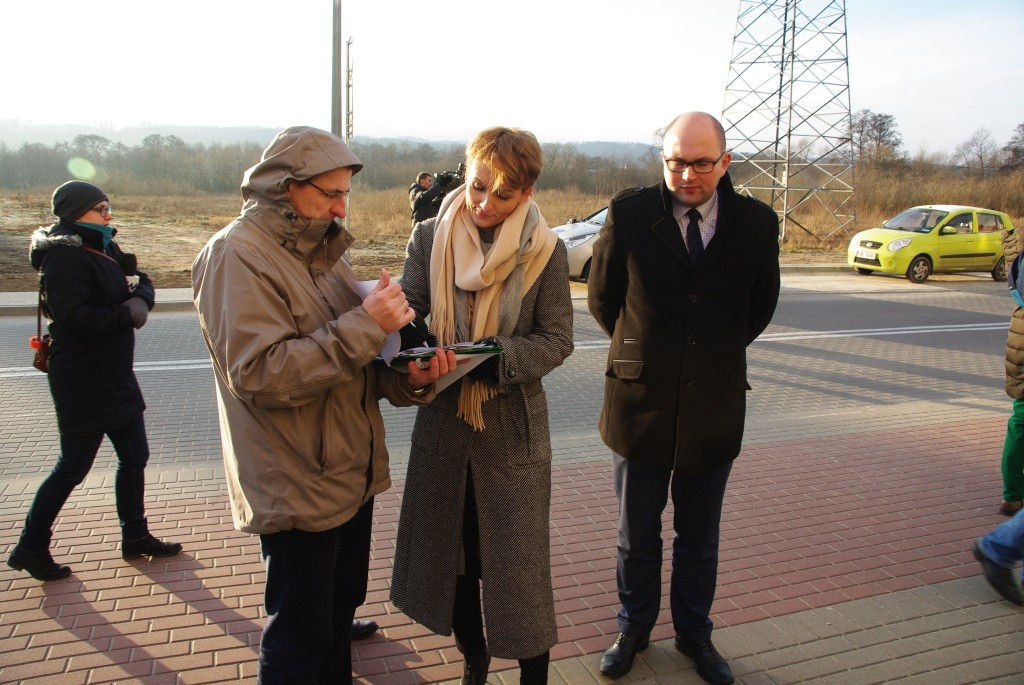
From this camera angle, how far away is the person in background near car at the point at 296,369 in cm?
218

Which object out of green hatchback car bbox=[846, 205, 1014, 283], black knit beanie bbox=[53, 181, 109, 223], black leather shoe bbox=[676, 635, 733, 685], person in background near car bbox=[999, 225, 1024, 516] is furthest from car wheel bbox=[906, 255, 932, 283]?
black knit beanie bbox=[53, 181, 109, 223]

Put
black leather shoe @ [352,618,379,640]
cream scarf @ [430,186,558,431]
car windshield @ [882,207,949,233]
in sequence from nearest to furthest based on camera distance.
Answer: cream scarf @ [430,186,558,431], black leather shoe @ [352,618,379,640], car windshield @ [882,207,949,233]

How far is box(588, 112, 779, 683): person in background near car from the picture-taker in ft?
10.1

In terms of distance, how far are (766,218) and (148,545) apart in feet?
10.8

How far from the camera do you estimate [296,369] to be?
219cm

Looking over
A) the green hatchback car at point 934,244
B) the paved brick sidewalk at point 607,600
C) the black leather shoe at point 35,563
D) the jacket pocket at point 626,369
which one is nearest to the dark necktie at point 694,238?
the jacket pocket at point 626,369

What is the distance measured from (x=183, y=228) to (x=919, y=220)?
2082cm

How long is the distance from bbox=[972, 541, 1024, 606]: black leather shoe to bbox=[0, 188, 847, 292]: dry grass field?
13558 mm

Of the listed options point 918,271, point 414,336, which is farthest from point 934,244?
point 414,336

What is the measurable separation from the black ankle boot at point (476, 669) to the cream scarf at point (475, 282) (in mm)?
904

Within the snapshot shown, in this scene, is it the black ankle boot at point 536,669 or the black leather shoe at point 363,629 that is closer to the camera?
the black ankle boot at point 536,669

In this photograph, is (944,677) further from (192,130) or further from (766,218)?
(192,130)

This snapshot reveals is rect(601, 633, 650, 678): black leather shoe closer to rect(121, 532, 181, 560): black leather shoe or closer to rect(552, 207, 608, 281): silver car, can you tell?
rect(121, 532, 181, 560): black leather shoe

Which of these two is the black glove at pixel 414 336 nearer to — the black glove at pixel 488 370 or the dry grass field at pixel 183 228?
the black glove at pixel 488 370
